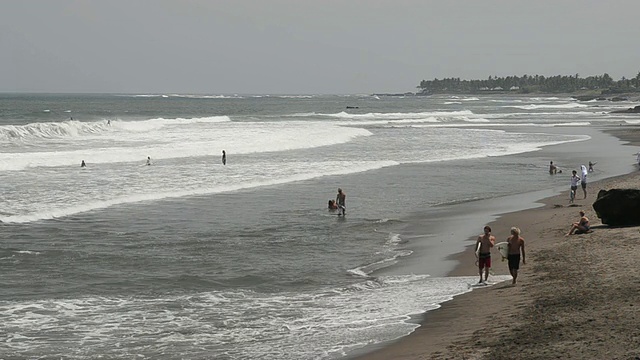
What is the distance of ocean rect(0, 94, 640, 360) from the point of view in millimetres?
12023

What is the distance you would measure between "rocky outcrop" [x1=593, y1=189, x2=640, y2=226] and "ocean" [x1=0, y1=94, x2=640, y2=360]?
349 centimetres

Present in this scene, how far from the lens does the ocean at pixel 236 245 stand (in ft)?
39.4

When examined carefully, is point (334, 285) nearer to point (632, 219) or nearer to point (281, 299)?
point (281, 299)

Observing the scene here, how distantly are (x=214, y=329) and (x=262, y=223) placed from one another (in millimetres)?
9893

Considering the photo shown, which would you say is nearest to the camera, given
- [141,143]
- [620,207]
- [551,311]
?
[551,311]

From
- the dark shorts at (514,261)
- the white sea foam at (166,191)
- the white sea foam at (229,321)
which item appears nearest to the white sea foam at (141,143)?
the white sea foam at (166,191)

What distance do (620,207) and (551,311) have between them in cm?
762

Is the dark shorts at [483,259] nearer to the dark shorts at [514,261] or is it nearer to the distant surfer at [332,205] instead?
the dark shorts at [514,261]

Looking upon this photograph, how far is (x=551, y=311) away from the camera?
11516 mm

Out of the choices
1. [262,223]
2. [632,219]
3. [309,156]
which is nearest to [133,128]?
[309,156]

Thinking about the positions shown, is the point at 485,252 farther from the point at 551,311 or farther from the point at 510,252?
the point at 551,311

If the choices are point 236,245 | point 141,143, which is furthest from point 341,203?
point 141,143

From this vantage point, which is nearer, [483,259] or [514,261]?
[514,261]

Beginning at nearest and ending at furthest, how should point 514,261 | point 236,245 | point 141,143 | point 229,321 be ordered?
point 229,321, point 514,261, point 236,245, point 141,143
